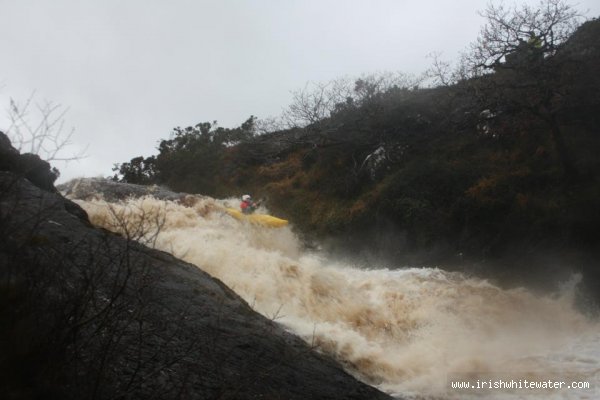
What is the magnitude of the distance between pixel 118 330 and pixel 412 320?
26.1 feet

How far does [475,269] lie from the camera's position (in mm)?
13203

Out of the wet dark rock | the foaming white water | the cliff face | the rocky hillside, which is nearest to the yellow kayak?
the rocky hillside

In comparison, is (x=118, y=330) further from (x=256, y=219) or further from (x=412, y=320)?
(x=256, y=219)

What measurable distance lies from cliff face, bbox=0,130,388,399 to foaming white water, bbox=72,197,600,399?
1013 mm

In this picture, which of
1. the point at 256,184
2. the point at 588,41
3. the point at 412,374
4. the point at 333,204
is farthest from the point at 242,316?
the point at 256,184

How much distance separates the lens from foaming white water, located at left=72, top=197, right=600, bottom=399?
7793 mm

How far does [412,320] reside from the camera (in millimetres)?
10258

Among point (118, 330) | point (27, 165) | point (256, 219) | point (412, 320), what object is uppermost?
point (256, 219)

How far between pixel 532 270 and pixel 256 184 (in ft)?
47.8

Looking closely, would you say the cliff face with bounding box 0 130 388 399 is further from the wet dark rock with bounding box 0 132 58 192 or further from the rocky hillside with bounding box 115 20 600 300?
the rocky hillside with bounding box 115 20 600 300

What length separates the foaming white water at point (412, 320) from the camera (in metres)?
7.79

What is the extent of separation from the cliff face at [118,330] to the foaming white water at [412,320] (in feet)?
3.32

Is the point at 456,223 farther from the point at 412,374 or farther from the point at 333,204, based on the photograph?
the point at 412,374

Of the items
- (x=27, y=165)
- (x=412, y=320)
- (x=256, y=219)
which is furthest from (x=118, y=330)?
(x=256, y=219)
